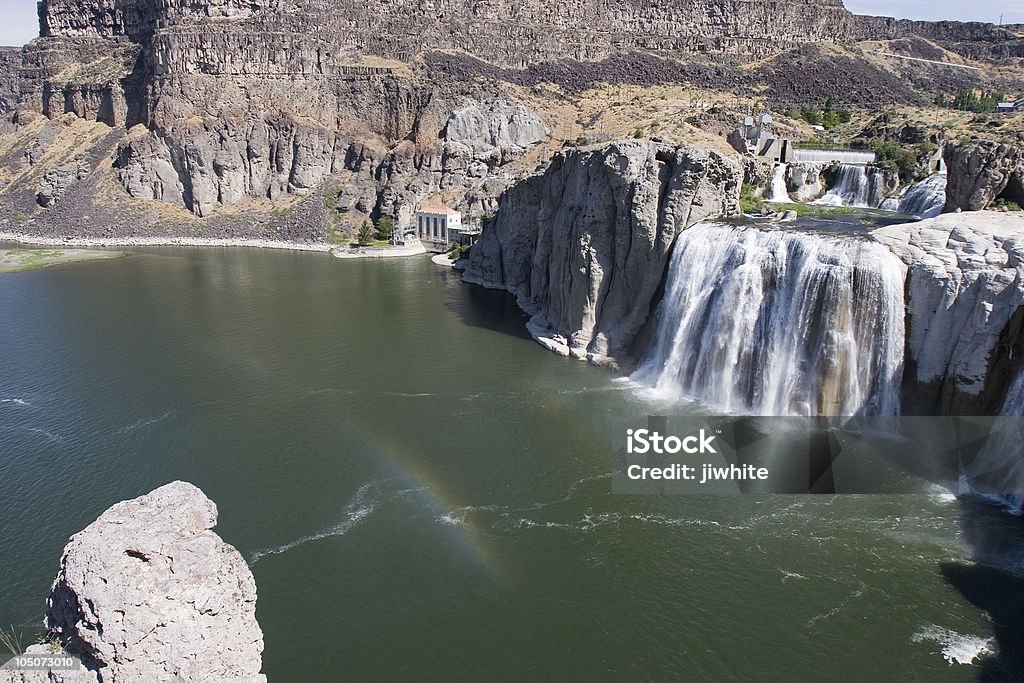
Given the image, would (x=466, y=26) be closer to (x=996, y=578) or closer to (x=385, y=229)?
(x=385, y=229)

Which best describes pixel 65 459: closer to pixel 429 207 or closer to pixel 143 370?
pixel 143 370

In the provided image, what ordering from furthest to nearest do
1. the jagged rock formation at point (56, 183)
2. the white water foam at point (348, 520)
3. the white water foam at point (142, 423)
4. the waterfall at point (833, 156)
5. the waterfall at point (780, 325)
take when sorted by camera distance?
the jagged rock formation at point (56, 183) < the waterfall at point (833, 156) < the white water foam at point (142, 423) < the waterfall at point (780, 325) < the white water foam at point (348, 520)

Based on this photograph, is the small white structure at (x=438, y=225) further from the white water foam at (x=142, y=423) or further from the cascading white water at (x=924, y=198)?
the white water foam at (x=142, y=423)

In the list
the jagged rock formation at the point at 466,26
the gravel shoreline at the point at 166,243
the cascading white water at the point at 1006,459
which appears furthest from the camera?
the jagged rock formation at the point at 466,26

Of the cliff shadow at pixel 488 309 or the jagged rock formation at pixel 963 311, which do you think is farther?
the cliff shadow at pixel 488 309

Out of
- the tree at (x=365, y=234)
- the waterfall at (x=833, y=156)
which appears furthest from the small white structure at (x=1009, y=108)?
the tree at (x=365, y=234)

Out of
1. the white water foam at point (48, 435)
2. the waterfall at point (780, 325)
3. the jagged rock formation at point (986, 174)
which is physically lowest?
the white water foam at point (48, 435)

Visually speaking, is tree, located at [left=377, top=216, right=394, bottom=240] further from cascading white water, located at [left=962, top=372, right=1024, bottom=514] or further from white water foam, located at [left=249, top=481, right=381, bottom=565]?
cascading white water, located at [left=962, top=372, right=1024, bottom=514]
